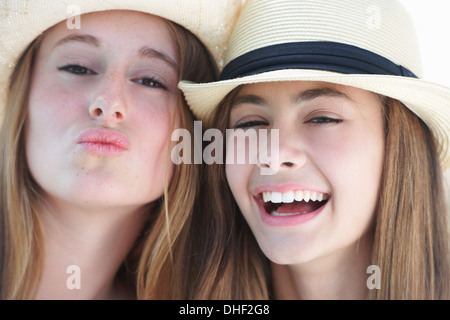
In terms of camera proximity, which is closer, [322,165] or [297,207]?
[322,165]

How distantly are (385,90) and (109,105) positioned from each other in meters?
1.17

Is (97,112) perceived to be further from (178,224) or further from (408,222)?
(408,222)

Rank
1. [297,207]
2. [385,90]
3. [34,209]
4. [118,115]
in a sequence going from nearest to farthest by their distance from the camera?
1. [385,90]
2. [118,115]
3. [297,207]
4. [34,209]

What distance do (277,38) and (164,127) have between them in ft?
2.20

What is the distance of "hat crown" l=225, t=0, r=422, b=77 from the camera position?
183cm

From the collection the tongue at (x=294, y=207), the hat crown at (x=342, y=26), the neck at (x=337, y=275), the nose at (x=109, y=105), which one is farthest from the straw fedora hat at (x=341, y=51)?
the neck at (x=337, y=275)

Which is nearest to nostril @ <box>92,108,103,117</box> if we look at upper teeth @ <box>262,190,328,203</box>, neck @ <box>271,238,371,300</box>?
upper teeth @ <box>262,190,328,203</box>

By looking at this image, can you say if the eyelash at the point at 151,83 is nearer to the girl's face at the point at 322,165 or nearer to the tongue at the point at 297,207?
the girl's face at the point at 322,165

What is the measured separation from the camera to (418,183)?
6.55 feet

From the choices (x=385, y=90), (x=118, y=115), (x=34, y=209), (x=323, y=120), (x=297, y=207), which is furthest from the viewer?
(x=34, y=209)

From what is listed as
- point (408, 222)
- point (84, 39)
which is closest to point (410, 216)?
point (408, 222)

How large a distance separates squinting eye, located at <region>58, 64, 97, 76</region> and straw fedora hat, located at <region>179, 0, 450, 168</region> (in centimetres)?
51

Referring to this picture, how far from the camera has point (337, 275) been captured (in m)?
2.12
